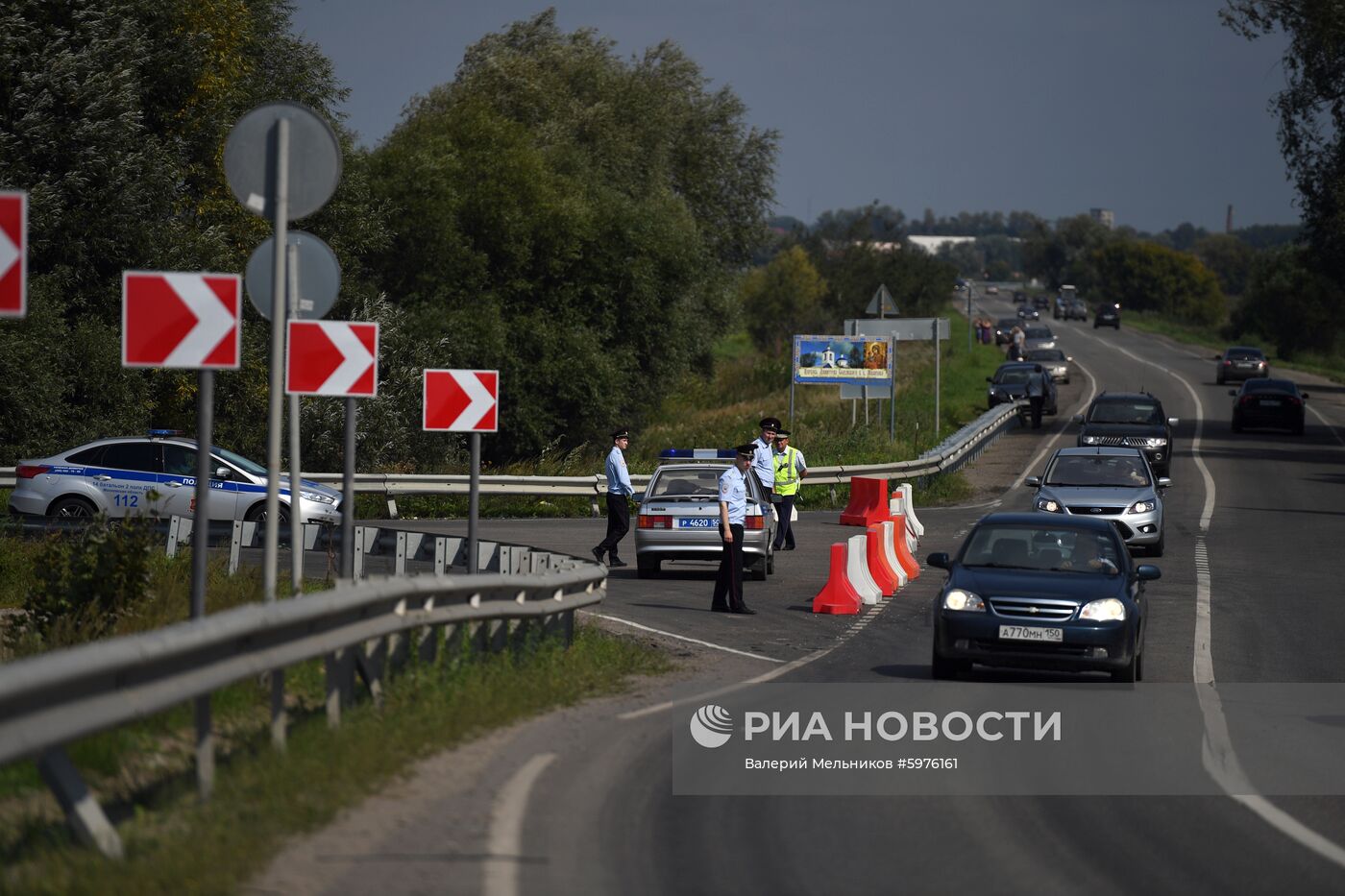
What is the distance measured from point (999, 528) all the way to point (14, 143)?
2189 cm

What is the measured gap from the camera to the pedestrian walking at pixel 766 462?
24.3 m

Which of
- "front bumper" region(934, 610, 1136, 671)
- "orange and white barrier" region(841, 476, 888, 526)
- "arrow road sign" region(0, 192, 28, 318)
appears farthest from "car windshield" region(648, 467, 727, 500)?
"arrow road sign" region(0, 192, 28, 318)

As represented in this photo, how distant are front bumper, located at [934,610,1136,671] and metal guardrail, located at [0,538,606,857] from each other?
3305 millimetres

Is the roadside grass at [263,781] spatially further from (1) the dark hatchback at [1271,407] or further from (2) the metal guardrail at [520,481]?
(1) the dark hatchback at [1271,407]

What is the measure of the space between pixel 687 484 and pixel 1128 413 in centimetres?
1962

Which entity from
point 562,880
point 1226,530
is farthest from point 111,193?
point 562,880

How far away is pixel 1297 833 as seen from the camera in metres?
7.81

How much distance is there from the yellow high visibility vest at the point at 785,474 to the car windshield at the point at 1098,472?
155 inches

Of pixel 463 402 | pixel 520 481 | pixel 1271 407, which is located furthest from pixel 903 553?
pixel 1271 407

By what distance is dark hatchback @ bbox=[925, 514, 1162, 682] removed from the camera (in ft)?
41.9

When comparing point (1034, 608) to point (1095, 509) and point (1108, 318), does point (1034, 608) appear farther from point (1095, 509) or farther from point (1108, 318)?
point (1108, 318)

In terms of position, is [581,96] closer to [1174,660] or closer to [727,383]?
[727,383]

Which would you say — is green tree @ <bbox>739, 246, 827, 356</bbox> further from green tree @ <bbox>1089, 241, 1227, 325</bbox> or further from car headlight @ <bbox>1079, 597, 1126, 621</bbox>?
car headlight @ <bbox>1079, 597, 1126, 621</bbox>

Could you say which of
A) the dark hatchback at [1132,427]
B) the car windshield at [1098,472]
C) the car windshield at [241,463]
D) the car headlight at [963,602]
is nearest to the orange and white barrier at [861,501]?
the car windshield at [1098,472]
